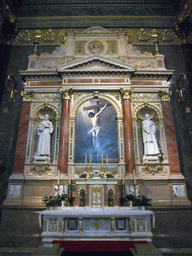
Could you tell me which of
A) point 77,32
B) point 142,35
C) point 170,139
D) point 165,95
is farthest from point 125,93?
point 77,32

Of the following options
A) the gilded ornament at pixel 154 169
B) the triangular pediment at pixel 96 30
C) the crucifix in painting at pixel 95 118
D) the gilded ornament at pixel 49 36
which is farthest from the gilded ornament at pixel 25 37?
the gilded ornament at pixel 154 169

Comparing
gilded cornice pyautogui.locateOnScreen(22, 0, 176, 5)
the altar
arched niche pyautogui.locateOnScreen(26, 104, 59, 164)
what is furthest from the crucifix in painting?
gilded cornice pyautogui.locateOnScreen(22, 0, 176, 5)

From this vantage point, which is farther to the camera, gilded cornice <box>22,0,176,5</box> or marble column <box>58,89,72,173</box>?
gilded cornice <box>22,0,176,5</box>

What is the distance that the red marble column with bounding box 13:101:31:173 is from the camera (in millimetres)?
8945

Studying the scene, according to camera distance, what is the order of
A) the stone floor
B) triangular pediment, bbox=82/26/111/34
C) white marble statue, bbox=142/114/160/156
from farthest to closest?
triangular pediment, bbox=82/26/111/34, white marble statue, bbox=142/114/160/156, the stone floor

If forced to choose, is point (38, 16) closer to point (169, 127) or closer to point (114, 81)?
point (114, 81)

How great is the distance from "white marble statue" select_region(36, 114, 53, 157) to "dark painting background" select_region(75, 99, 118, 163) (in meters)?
1.20

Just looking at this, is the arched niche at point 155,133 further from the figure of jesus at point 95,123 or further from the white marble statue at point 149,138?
the figure of jesus at point 95,123

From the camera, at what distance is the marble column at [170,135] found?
891cm

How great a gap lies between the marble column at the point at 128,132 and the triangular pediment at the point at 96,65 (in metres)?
1.15

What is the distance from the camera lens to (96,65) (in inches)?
402

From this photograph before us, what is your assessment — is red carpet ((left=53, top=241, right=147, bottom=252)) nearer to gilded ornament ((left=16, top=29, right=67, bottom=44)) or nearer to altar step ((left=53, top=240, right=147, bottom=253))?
altar step ((left=53, top=240, right=147, bottom=253))

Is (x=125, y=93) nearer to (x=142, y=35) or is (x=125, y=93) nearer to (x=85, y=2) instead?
(x=142, y=35)

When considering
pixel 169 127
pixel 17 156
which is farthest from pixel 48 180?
pixel 169 127
